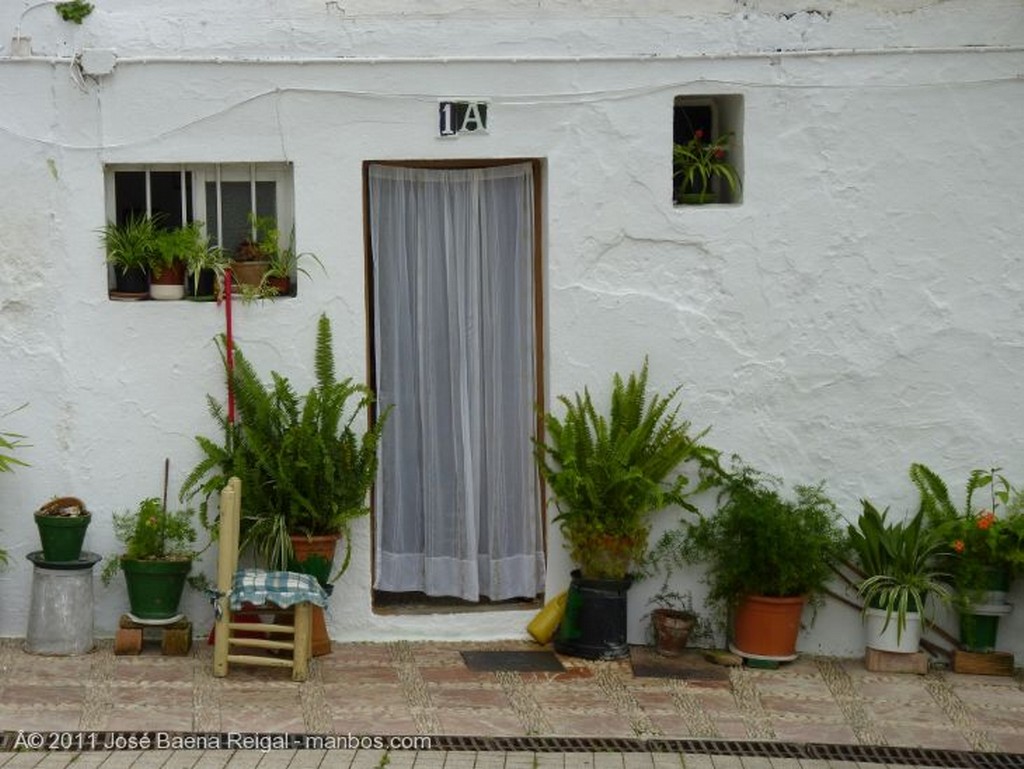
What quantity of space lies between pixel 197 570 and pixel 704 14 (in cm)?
436

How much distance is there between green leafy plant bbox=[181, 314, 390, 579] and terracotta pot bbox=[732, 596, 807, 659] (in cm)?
225

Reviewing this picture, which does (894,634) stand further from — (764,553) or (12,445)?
(12,445)

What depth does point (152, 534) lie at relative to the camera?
28.2 ft

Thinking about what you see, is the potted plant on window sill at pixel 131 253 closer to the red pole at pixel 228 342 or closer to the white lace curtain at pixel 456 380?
the red pole at pixel 228 342

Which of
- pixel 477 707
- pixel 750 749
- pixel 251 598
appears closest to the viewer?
pixel 750 749

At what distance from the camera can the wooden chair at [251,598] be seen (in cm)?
812

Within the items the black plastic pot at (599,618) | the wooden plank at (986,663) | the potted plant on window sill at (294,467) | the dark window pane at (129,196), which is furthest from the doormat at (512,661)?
the dark window pane at (129,196)

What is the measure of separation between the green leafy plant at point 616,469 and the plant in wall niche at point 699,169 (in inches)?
46.1

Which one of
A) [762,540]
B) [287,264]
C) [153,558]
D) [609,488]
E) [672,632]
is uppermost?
[287,264]

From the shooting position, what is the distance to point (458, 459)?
9.13 meters

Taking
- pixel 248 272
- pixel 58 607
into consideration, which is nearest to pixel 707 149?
pixel 248 272

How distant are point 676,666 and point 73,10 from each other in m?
5.03

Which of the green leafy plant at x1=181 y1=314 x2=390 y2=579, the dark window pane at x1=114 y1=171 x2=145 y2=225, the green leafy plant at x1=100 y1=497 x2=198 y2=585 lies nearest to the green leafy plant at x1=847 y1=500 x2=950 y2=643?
the green leafy plant at x1=181 y1=314 x2=390 y2=579

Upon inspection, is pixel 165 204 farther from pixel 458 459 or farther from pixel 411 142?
pixel 458 459
